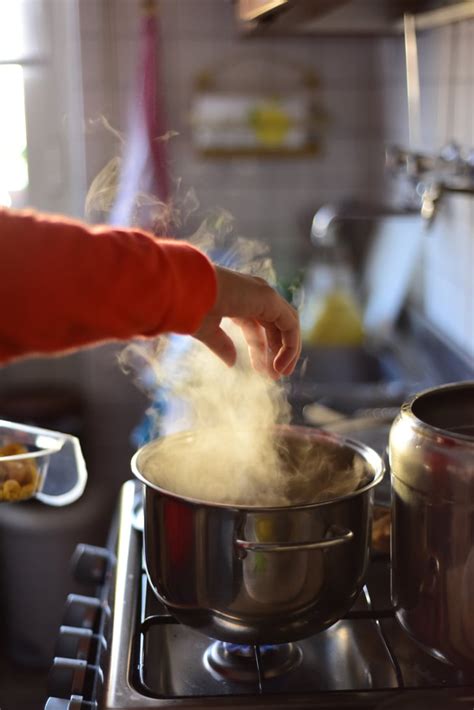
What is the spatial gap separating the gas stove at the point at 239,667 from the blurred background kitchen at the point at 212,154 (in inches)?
48.4

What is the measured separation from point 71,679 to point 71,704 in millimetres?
46

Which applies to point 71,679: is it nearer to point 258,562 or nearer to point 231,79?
point 258,562

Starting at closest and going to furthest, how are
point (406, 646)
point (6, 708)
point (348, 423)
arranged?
point (406, 646), point (348, 423), point (6, 708)

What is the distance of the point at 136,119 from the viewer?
8.39ft

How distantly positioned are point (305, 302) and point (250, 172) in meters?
0.58

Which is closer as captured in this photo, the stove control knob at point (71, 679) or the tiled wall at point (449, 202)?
the stove control knob at point (71, 679)

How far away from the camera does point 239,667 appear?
2.91 ft

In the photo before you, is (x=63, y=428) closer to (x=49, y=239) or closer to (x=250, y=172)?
(x=250, y=172)

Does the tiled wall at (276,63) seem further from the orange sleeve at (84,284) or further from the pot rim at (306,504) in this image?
the orange sleeve at (84,284)

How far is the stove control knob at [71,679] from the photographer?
0.93 meters

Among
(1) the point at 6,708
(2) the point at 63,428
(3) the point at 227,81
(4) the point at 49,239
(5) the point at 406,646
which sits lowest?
(1) the point at 6,708

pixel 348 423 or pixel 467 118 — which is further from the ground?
pixel 467 118

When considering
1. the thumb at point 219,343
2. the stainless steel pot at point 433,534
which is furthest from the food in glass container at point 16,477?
the stainless steel pot at point 433,534

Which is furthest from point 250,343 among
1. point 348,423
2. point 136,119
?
point 136,119
